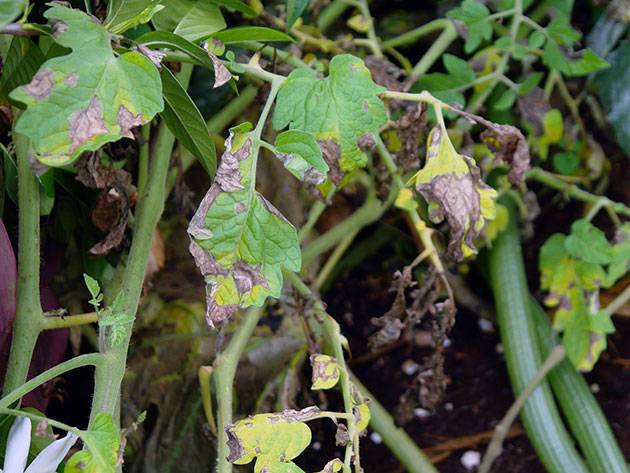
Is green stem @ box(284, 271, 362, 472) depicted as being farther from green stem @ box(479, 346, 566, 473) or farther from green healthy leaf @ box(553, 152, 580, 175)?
green healthy leaf @ box(553, 152, 580, 175)

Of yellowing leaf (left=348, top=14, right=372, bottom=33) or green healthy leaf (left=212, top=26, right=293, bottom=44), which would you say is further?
yellowing leaf (left=348, top=14, right=372, bottom=33)

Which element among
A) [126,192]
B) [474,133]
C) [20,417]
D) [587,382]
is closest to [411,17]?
[474,133]

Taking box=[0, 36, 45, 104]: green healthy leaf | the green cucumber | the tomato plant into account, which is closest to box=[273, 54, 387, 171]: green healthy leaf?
the tomato plant

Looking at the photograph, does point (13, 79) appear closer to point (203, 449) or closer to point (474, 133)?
point (203, 449)

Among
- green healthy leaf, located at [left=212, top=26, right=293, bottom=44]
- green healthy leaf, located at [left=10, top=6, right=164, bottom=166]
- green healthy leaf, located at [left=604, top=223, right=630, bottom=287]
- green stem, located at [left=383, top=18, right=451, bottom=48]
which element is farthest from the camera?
green stem, located at [left=383, top=18, right=451, bottom=48]

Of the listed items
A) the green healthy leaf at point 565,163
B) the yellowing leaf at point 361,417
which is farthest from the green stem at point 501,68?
the yellowing leaf at point 361,417

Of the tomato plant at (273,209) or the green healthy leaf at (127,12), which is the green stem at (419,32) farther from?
the green healthy leaf at (127,12)
